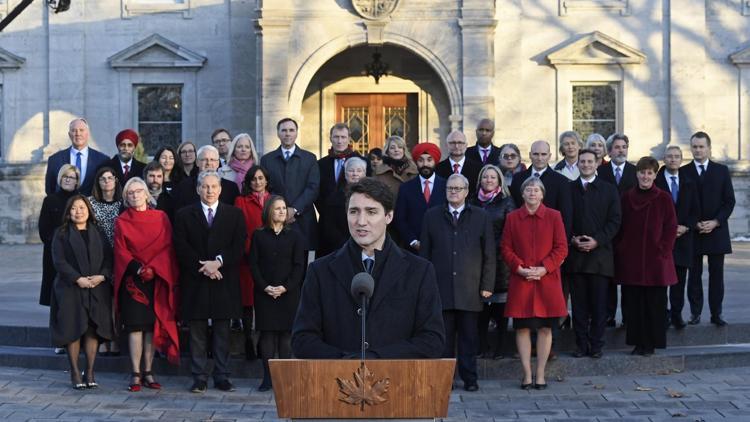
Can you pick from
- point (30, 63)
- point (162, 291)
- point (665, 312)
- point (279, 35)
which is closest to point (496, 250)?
point (665, 312)

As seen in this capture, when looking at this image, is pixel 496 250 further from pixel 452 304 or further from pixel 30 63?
pixel 30 63

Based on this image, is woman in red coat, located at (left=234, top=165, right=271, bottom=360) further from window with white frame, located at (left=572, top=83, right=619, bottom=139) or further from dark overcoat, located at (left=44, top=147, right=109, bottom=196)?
window with white frame, located at (left=572, top=83, right=619, bottom=139)

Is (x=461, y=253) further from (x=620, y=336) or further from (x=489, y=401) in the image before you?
(x=620, y=336)

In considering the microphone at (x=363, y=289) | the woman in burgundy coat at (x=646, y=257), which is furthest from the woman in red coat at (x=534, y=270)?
the microphone at (x=363, y=289)

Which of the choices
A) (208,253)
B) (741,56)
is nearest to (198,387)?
Result: (208,253)

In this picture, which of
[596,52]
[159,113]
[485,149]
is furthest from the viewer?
[159,113]

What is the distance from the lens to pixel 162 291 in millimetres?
11891

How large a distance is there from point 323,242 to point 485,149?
2.20 meters

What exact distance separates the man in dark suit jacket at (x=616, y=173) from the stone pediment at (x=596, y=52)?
40.0ft

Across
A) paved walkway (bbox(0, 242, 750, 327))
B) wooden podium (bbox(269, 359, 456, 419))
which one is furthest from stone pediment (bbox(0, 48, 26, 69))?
wooden podium (bbox(269, 359, 456, 419))

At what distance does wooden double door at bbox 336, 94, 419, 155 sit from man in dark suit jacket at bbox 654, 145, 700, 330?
13221 mm

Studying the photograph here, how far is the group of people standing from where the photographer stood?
38.3 ft

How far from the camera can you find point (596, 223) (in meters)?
12.4

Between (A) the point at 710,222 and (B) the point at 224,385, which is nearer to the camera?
(B) the point at 224,385
